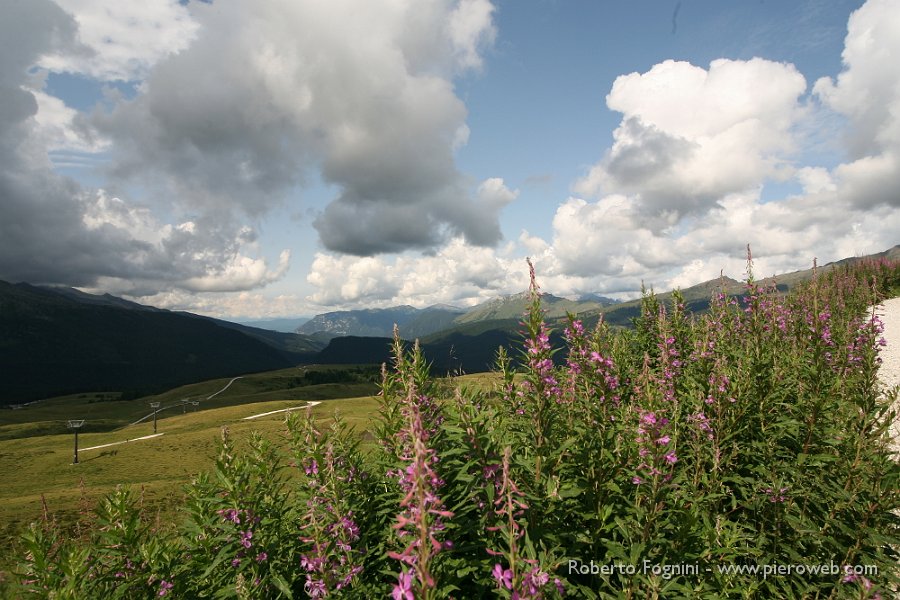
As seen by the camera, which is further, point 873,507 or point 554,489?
point 873,507

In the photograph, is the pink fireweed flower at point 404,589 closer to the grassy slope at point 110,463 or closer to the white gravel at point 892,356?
the grassy slope at point 110,463

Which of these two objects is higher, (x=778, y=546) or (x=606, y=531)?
(x=606, y=531)

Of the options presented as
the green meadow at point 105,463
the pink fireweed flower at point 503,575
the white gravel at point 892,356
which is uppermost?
the pink fireweed flower at point 503,575

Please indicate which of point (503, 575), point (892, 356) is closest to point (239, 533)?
point (503, 575)

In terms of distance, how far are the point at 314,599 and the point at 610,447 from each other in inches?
198

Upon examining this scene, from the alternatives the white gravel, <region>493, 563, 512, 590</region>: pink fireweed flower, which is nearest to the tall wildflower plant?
<region>493, 563, 512, 590</region>: pink fireweed flower

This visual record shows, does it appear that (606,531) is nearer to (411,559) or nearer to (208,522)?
(411,559)

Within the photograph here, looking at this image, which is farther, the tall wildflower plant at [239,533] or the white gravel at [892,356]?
the white gravel at [892,356]

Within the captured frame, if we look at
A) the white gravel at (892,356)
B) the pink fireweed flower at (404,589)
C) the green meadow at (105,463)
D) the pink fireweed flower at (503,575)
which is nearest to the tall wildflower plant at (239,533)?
the green meadow at (105,463)

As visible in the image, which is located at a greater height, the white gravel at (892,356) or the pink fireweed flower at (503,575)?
the pink fireweed flower at (503,575)

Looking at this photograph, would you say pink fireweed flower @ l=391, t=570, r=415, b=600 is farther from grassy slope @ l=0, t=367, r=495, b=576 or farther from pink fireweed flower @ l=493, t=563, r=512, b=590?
grassy slope @ l=0, t=367, r=495, b=576

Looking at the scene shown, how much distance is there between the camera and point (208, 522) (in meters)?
7.13

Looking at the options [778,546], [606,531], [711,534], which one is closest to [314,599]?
[606,531]

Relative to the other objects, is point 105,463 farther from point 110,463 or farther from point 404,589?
point 404,589
